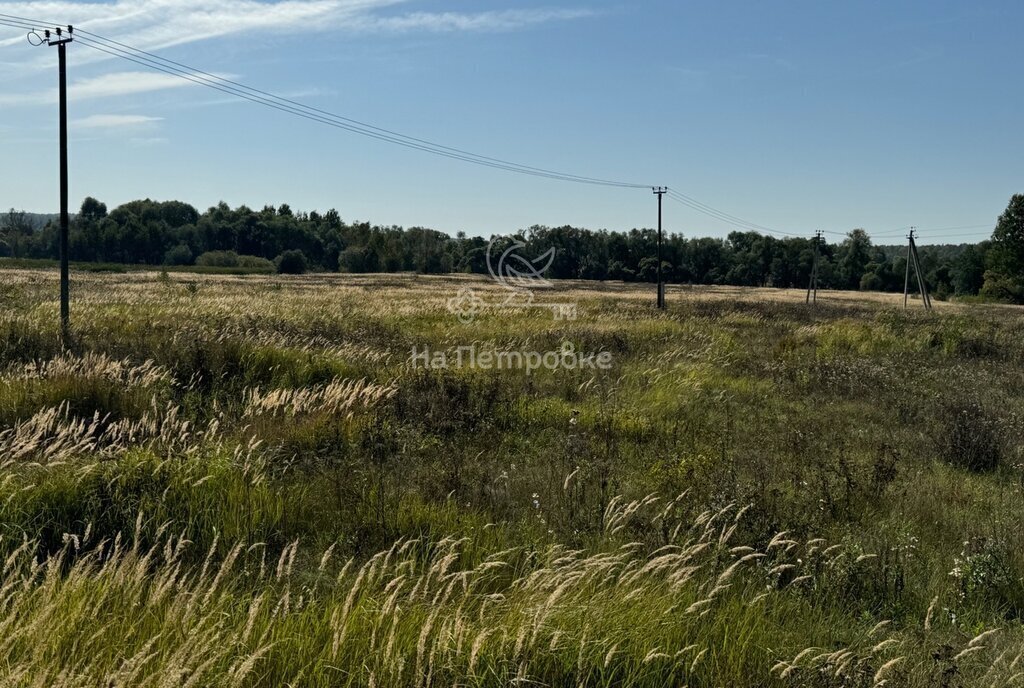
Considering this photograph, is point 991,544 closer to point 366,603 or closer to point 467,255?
point 366,603

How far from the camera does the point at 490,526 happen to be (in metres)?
4.88

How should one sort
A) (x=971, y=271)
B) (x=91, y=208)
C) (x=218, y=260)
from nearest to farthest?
(x=971, y=271), (x=218, y=260), (x=91, y=208)

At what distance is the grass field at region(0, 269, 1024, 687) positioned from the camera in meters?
3.10

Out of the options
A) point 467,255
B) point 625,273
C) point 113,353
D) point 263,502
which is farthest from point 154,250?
point 263,502

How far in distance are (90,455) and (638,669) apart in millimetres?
4646

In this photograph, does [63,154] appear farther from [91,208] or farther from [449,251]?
[91,208]

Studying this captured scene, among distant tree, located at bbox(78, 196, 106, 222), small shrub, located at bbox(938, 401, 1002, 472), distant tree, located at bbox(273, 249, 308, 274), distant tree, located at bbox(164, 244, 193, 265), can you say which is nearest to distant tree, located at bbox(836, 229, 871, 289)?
distant tree, located at bbox(273, 249, 308, 274)

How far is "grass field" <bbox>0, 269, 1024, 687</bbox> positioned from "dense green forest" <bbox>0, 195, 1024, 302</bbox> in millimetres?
86682

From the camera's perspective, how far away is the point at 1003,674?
3689 mm

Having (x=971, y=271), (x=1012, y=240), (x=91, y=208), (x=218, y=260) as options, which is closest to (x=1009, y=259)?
(x=1012, y=240)

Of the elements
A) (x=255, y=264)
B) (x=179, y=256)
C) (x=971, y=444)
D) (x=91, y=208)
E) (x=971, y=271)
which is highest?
(x=91, y=208)

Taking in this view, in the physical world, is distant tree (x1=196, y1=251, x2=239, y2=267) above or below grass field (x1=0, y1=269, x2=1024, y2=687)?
above

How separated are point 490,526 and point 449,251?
394ft

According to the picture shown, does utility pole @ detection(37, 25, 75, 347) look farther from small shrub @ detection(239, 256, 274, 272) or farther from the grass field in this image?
small shrub @ detection(239, 256, 274, 272)
